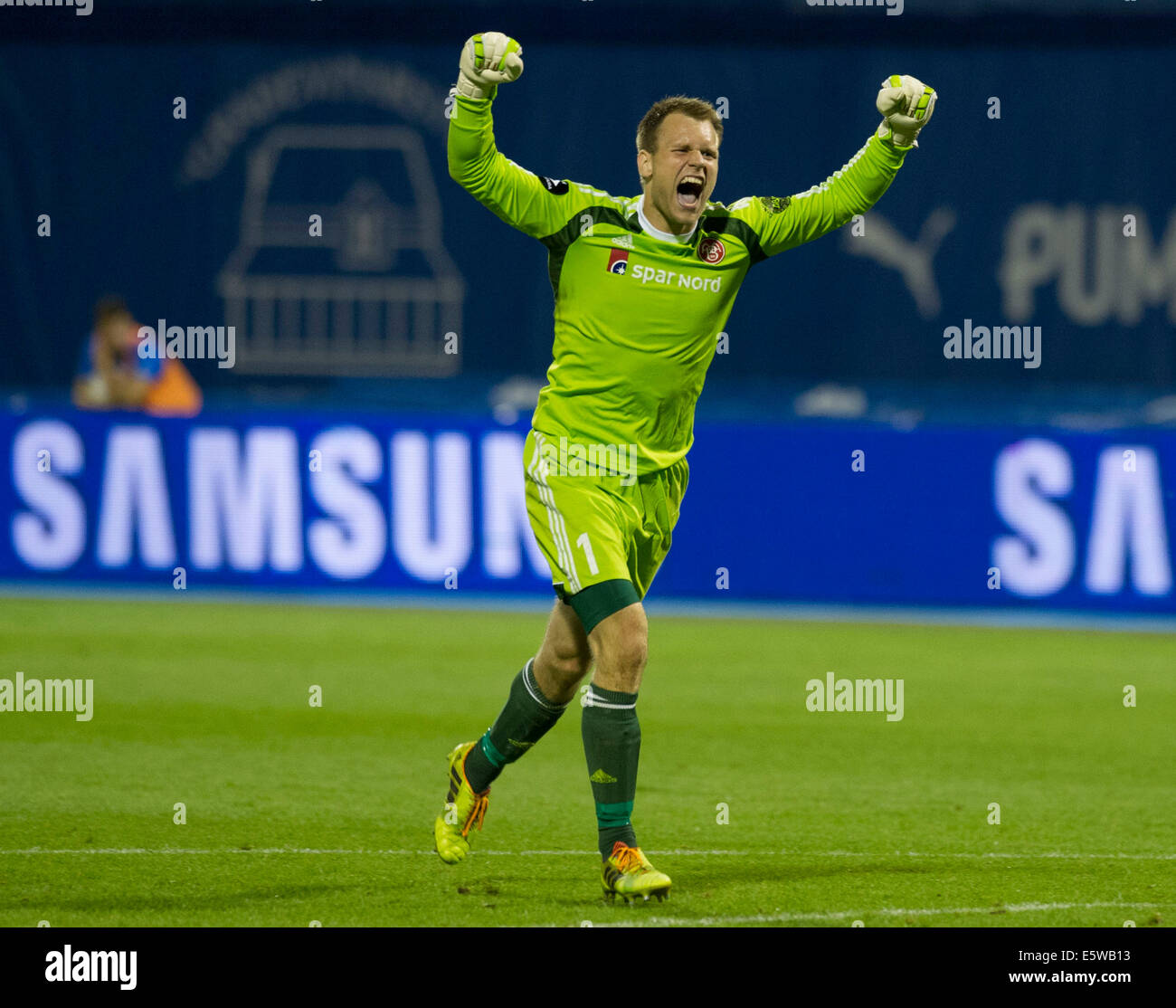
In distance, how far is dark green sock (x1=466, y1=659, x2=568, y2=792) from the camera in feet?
20.7

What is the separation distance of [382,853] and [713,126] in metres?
2.67

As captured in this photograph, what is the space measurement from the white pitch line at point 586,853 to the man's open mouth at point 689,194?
2.20 metres

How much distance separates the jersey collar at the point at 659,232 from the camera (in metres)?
6.15

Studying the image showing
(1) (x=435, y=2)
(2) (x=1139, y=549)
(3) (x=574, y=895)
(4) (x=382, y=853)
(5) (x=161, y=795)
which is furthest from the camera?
(1) (x=435, y=2)

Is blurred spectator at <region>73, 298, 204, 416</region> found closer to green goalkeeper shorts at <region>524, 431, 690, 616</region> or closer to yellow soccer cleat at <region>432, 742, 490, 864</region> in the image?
yellow soccer cleat at <region>432, 742, 490, 864</region>

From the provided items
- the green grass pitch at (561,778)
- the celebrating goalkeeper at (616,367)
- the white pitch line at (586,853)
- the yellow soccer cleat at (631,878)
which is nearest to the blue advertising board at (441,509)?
the green grass pitch at (561,778)

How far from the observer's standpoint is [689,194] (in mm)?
6082

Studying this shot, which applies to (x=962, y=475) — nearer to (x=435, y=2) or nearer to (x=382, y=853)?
(x=382, y=853)

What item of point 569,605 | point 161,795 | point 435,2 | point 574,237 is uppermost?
point 435,2

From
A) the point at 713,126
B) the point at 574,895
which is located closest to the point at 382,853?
the point at 574,895

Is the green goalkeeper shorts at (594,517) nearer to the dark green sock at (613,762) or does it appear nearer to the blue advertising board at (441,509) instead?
the dark green sock at (613,762)

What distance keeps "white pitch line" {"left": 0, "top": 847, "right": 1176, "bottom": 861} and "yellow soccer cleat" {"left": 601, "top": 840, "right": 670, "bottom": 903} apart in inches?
31.9

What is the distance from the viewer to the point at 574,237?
6.15 meters

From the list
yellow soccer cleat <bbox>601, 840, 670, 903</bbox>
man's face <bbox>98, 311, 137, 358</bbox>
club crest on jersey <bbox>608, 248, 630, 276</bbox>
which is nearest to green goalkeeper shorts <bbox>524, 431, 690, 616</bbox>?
club crest on jersey <bbox>608, 248, 630, 276</bbox>
